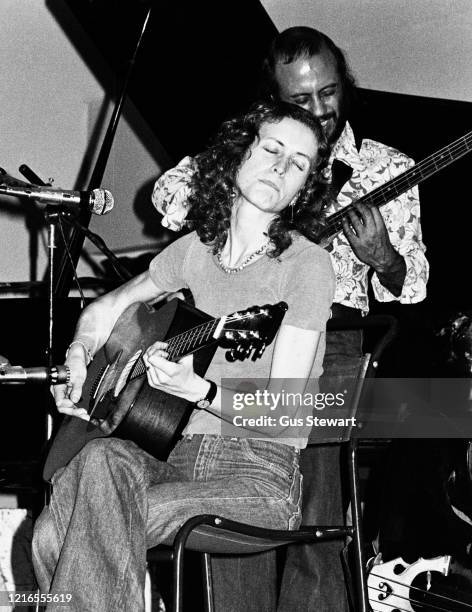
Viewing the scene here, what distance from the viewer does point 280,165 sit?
69.4 inches

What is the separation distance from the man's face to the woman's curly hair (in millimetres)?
523

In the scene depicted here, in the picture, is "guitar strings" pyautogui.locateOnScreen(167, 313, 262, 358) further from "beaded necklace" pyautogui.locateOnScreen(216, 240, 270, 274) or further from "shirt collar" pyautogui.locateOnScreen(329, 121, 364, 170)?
"shirt collar" pyautogui.locateOnScreen(329, 121, 364, 170)

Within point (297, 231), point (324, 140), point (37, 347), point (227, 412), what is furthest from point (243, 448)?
A: point (37, 347)

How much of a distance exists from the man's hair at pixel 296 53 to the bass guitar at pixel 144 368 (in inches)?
37.6

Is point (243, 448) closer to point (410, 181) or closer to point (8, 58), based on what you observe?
point (410, 181)

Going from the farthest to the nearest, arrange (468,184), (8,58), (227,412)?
(8,58)
(468,184)
(227,412)

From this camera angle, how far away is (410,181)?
7.98ft

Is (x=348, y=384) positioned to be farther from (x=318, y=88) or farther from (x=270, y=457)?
(x=318, y=88)

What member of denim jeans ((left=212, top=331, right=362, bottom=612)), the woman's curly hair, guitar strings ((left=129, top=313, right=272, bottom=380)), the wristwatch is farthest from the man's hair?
the wristwatch

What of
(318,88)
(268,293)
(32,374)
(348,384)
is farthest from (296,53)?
(32,374)

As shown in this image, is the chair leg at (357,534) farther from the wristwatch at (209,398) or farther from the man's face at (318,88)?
the man's face at (318,88)

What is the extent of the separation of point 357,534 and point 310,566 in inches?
18.4

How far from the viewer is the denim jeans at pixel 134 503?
135 cm

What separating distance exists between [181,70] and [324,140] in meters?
1.70
